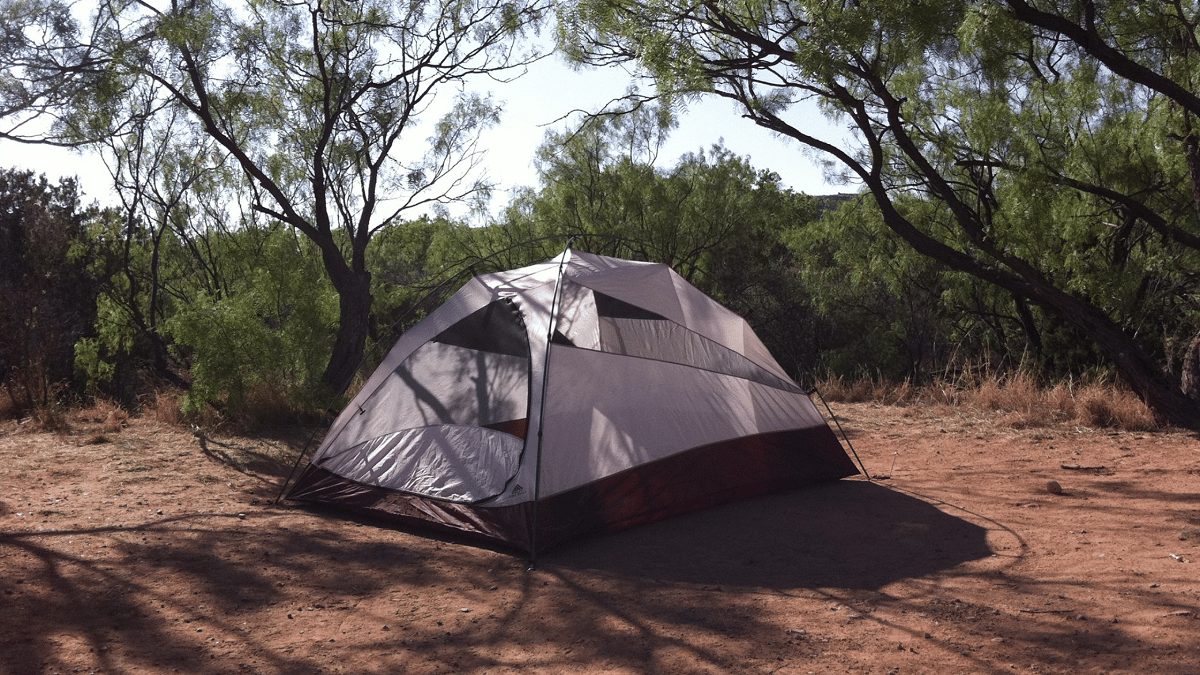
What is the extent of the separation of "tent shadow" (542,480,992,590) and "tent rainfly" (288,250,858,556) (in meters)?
0.19

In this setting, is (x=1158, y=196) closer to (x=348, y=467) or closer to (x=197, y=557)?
(x=348, y=467)

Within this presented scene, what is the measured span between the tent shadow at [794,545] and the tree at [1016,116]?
4182mm

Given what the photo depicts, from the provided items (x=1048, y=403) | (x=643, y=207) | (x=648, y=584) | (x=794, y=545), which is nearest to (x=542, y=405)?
(x=648, y=584)

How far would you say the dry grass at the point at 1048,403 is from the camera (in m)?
9.62

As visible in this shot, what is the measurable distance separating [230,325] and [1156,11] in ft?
33.9

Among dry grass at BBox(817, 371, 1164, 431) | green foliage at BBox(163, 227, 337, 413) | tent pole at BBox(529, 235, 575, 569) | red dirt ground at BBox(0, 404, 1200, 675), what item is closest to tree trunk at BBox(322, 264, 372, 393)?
green foliage at BBox(163, 227, 337, 413)

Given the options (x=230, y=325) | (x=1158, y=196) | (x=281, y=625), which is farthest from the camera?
(x=1158, y=196)

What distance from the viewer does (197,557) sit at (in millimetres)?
5547

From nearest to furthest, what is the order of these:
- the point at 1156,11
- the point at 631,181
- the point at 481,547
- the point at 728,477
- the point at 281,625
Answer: the point at 281,625, the point at 481,547, the point at 728,477, the point at 1156,11, the point at 631,181

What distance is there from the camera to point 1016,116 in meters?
12.0

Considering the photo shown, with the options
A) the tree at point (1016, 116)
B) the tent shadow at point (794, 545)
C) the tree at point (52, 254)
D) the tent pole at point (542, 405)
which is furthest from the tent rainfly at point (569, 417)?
the tree at point (52, 254)

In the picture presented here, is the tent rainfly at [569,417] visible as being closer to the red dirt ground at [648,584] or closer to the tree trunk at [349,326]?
the red dirt ground at [648,584]

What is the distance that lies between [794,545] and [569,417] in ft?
5.60

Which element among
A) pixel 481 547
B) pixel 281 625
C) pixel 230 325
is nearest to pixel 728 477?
pixel 481 547
